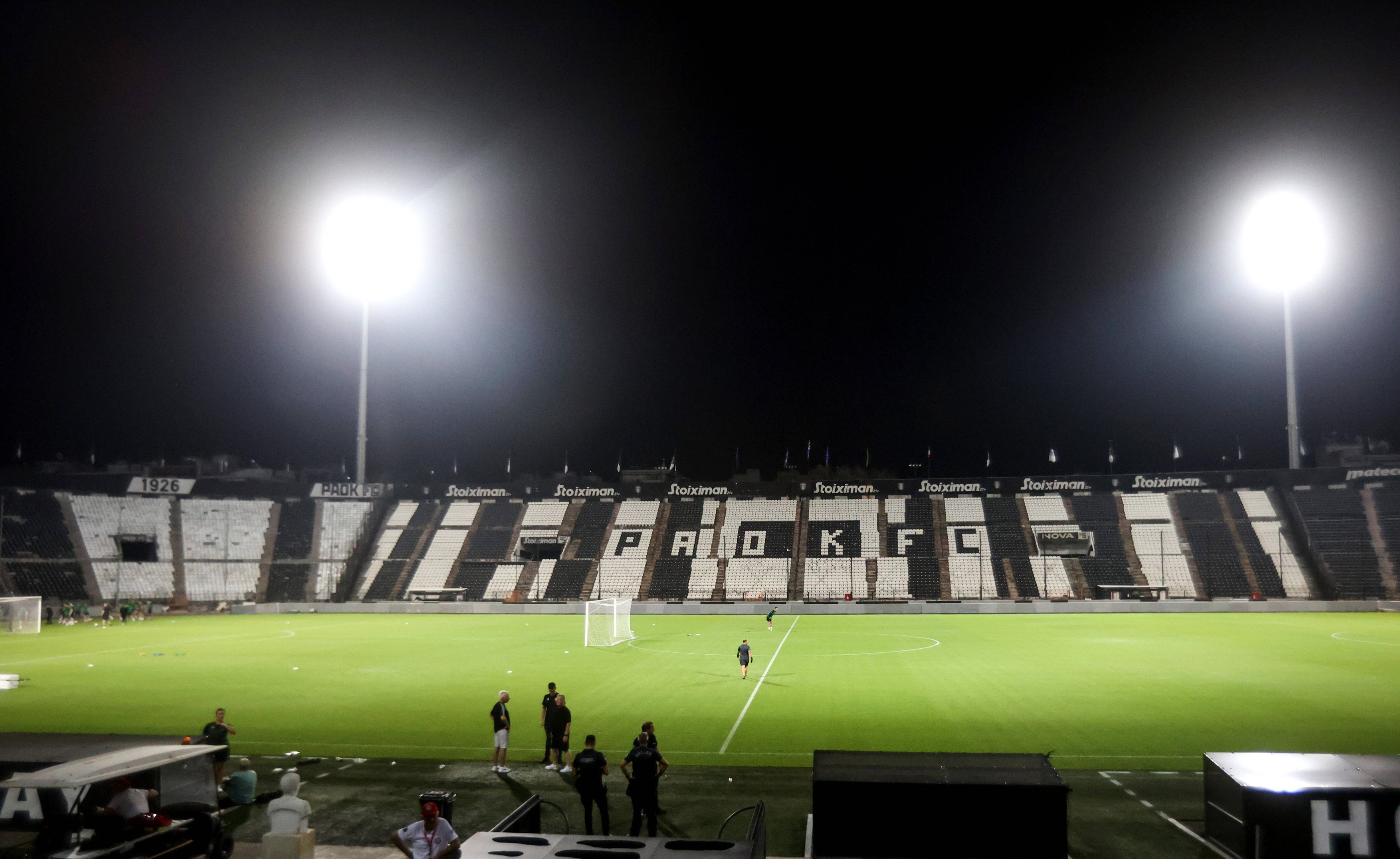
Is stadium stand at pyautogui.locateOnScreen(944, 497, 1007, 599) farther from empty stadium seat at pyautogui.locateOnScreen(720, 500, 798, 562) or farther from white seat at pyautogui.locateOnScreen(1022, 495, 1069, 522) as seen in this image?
empty stadium seat at pyautogui.locateOnScreen(720, 500, 798, 562)

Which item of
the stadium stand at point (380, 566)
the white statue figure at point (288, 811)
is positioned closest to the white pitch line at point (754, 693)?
the white statue figure at point (288, 811)

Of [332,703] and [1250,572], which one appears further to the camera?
[1250,572]

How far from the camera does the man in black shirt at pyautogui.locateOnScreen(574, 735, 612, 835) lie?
13.0 metres

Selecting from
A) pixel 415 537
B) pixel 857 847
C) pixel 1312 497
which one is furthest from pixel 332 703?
pixel 1312 497

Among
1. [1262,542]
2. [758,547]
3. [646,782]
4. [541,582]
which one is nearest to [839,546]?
[758,547]

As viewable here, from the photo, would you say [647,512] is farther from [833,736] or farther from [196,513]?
[833,736]

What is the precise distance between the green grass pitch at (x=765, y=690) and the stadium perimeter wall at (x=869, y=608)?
13.0m

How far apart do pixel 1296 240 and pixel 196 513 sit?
83376 millimetres

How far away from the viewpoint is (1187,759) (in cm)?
1730

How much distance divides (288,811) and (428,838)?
2.37 m

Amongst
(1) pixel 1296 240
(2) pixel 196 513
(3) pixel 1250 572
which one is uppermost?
(1) pixel 1296 240

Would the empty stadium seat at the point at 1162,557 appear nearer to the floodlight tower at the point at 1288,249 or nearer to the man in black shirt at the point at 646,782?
the floodlight tower at the point at 1288,249

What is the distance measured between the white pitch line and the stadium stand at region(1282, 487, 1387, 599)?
43.2 metres

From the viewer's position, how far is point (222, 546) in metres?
71.1
